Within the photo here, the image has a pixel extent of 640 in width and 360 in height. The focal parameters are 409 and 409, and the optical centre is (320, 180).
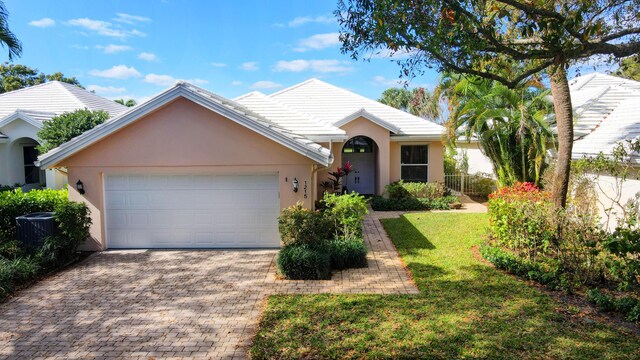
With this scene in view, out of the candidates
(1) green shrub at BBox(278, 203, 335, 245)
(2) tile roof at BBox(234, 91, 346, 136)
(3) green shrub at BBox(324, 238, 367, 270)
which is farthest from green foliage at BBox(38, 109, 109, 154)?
(3) green shrub at BBox(324, 238, 367, 270)

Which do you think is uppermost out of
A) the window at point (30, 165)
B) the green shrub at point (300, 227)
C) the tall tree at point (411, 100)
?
the tall tree at point (411, 100)

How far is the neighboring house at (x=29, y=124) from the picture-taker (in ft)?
59.9

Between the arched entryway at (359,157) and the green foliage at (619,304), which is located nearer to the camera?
the green foliage at (619,304)

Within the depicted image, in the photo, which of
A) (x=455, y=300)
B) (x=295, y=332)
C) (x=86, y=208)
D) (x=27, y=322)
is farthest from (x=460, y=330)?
(x=86, y=208)

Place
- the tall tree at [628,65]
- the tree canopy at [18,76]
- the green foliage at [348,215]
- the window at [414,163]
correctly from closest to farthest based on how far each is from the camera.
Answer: the tall tree at [628,65], the green foliage at [348,215], the window at [414,163], the tree canopy at [18,76]

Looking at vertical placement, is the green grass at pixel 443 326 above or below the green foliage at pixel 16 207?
below

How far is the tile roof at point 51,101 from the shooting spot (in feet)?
69.6

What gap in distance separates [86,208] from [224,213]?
3515 mm

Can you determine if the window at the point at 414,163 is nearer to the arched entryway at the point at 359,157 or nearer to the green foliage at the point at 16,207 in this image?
the arched entryway at the point at 359,157

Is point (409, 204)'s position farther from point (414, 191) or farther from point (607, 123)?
point (607, 123)

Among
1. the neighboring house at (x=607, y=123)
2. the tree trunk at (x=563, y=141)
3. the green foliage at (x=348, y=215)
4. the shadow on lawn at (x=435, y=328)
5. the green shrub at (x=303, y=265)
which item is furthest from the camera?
the neighboring house at (x=607, y=123)

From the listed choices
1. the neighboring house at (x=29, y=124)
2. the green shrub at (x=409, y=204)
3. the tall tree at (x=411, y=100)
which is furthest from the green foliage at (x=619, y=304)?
the tall tree at (x=411, y=100)

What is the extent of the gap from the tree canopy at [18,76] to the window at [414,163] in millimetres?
37093

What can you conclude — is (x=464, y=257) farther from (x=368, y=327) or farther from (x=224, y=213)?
(x=224, y=213)
